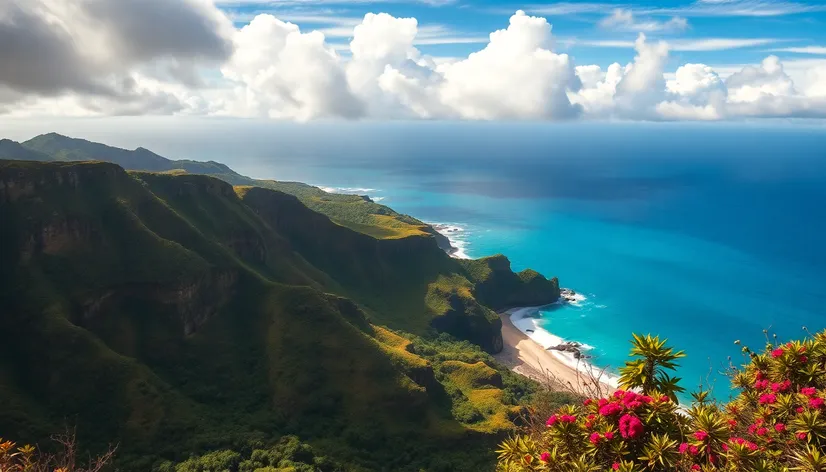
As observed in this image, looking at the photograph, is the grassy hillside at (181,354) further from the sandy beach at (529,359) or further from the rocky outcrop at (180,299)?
the sandy beach at (529,359)

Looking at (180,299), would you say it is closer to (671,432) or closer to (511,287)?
(671,432)

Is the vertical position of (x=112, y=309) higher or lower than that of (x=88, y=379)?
higher

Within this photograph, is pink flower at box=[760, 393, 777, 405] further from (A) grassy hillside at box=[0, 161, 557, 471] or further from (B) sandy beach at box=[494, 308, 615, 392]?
(B) sandy beach at box=[494, 308, 615, 392]

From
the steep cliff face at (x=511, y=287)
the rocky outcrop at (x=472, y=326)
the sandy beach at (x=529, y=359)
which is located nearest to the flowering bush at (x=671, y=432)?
the sandy beach at (x=529, y=359)

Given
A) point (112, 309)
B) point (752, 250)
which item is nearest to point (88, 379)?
point (112, 309)

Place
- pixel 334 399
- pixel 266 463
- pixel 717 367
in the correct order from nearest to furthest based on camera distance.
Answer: pixel 266 463
pixel 334 399
pixel 717 367

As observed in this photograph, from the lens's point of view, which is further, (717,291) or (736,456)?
(717,291)

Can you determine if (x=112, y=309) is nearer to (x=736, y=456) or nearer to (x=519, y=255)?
(x=736, y=456)
